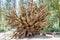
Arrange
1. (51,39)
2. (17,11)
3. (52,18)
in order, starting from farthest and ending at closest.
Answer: (52,18)
(17,11)
(51,39)

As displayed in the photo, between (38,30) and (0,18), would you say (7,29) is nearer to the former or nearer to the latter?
(0,18)

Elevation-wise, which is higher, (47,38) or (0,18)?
(0,18)

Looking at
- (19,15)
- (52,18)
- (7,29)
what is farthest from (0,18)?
(52,18)

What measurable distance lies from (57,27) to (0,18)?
24.0 inches

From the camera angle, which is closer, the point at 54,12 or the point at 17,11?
the point at 17,11

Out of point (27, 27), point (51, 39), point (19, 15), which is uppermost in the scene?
point (19, 15)

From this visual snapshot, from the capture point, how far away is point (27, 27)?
3.98 ft

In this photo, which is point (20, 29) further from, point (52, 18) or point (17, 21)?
point (52, 18)

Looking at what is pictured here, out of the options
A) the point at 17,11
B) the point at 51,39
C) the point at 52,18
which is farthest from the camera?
the point at 52,18

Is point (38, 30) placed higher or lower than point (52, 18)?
lower

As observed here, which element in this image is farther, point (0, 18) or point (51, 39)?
point (0, 18)

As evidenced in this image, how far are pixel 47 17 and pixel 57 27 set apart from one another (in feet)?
0.68

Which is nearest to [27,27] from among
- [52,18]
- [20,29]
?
[20,29]

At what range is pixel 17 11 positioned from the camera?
1292 millimetres
